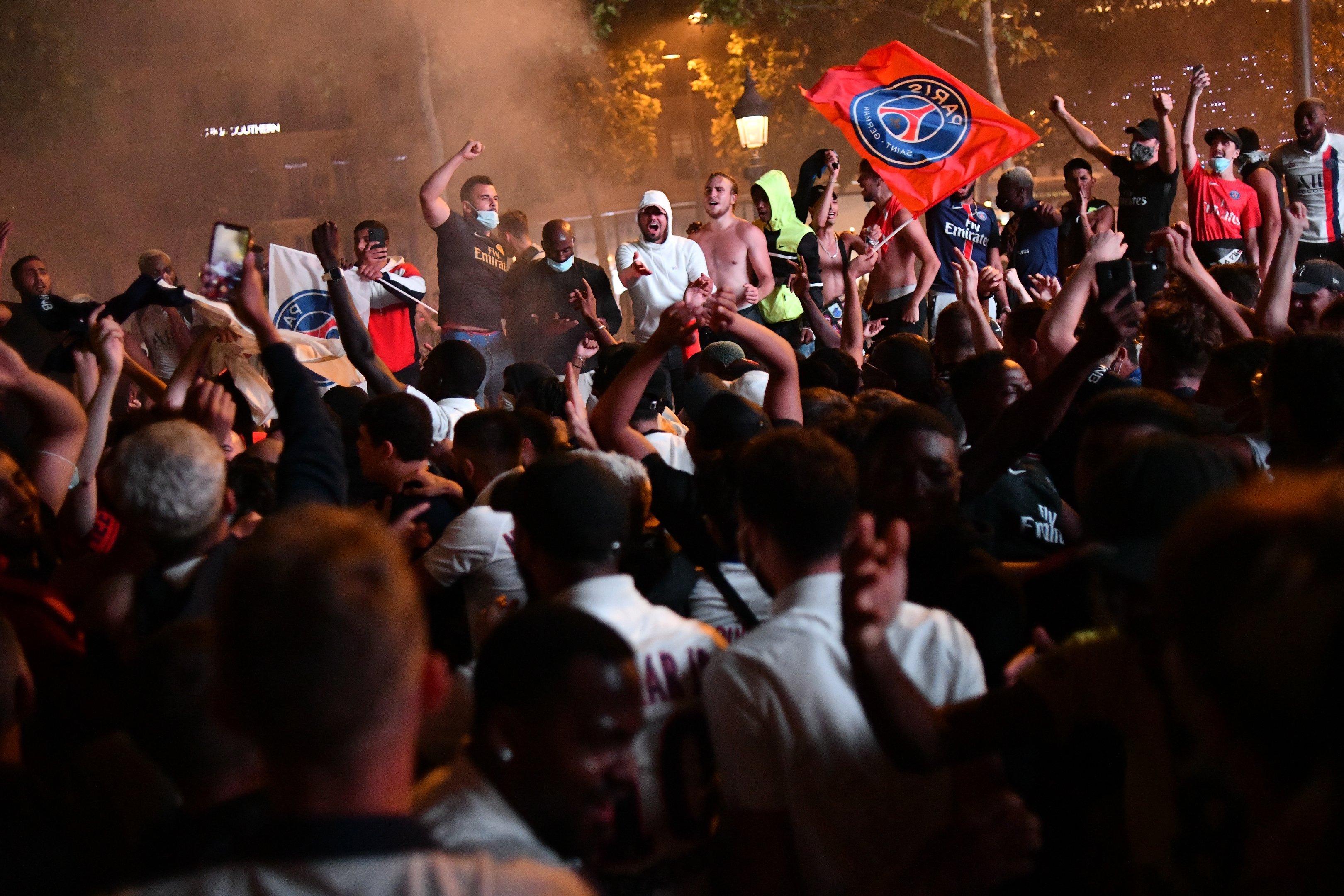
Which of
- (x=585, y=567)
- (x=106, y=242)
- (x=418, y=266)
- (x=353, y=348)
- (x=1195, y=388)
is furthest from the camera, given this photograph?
(x=418, y=266)

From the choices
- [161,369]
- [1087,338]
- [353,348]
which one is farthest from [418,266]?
[1087,338]

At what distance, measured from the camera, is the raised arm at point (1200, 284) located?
474 cm

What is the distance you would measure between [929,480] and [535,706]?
5.05 ft

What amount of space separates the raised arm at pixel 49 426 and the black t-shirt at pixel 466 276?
20.4 feet

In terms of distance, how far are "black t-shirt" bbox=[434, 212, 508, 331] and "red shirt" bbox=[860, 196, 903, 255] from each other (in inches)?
126

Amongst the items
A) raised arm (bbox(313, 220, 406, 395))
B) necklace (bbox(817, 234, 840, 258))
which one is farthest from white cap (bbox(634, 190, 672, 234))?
raised arm (bbox(313, 220, 406, 395))

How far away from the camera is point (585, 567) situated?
8.56ft

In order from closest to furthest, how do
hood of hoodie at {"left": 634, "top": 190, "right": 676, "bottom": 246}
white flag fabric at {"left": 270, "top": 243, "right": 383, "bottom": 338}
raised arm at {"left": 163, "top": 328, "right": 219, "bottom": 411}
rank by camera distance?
raised arm at {"left": 163, "top": 328, "right": 219, "bottom": 411}
white flag fabric at {"left": 270, "top": 243, "right": 383, "bottom": 338}
hood of hoodie at {"left": 634, "top": 190, "right": 676, "bottom": 246}

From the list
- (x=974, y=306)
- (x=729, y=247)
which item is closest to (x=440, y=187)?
(x=729, y=247)

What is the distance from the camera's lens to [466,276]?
33.5ft

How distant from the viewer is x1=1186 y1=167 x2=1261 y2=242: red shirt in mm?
10641

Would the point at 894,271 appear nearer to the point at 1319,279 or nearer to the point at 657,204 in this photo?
the point at 657,204

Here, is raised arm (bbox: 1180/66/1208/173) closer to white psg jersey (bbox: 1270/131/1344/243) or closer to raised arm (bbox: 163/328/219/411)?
white psg jersey (bbox: 1270/131/1344/243)

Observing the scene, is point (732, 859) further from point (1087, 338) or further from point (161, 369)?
point (161, 369)
